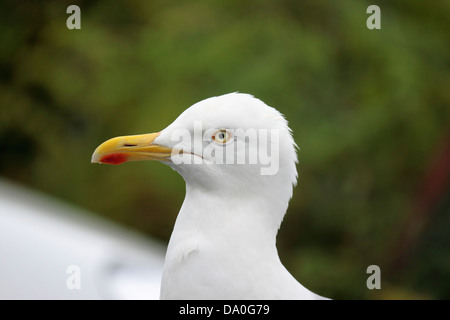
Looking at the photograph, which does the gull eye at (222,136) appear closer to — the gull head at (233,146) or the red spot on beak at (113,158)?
the gull head at (233,146)

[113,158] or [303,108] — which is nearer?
[113,158]

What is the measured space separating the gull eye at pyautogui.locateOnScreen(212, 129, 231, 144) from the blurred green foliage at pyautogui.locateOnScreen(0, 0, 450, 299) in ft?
6.87

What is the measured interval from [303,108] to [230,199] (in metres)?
2.34

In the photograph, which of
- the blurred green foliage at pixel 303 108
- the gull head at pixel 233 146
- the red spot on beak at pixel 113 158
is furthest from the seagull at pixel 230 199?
the blurred green foliage at pixel 303 108

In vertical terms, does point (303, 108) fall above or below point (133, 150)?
above

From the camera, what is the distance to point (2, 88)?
4.79 meters

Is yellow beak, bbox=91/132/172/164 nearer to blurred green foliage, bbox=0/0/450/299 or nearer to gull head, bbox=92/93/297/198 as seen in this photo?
gull head, bbox=92/93/297/198

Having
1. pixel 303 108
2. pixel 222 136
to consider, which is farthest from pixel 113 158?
pixel 303 108

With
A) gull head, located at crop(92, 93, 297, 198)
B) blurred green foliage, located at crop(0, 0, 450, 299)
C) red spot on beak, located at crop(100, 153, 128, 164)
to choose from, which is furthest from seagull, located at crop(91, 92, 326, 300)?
blurred green foliage, located at crop(0, 0, 450, 299)

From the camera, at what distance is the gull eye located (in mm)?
1688

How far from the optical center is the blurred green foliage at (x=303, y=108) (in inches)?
155

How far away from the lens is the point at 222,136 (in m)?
1.69

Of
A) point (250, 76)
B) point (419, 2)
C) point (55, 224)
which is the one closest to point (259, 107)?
point (55, 224)

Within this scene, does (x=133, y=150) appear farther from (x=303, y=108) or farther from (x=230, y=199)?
(x=303, y=108)
